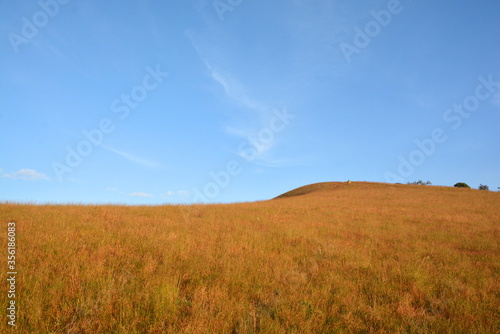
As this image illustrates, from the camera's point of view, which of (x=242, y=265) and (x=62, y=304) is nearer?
(x=62, y=304)

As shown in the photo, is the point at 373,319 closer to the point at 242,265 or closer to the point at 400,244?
the point at 242,265

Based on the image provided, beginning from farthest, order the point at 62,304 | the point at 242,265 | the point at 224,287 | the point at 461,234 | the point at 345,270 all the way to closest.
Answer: the point at 461,234
the point at 345,270
the point at 242,265
the point at 224,287
the point at 62,304

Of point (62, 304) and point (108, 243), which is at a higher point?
point (108, 243)

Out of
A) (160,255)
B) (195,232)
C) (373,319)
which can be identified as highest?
(195,232)

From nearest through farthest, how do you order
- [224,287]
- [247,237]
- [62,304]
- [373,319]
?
1. [62,304]
2. [373,319]
3. [224,287]
4. [247,237]

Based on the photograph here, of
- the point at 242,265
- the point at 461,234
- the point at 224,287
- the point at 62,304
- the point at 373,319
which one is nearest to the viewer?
the point at 62,304

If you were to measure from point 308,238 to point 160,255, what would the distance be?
505 centimetres

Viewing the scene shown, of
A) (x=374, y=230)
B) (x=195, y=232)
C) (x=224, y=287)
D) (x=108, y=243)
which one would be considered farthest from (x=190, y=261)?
(x=374, y=230)

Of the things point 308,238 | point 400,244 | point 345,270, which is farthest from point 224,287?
point 400,244

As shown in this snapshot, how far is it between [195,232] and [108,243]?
109 inches

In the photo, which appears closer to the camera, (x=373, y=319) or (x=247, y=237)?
(x=373, y=319)

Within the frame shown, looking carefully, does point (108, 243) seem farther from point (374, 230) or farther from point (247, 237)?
point (374, 230)

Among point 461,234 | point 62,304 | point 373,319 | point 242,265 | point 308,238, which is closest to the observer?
point 62,304

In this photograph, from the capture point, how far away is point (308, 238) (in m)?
8.48
